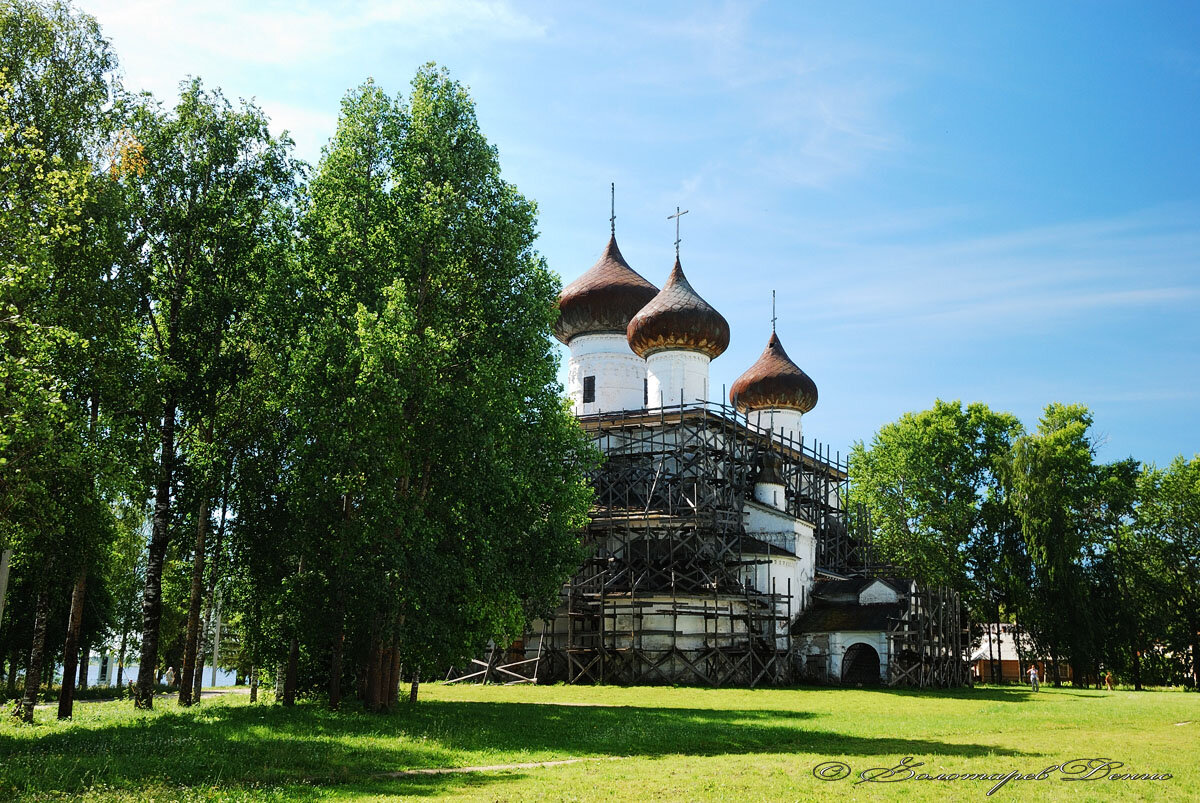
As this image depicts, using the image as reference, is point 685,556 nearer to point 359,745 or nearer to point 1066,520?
point 1066,520

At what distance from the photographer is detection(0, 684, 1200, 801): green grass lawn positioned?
989cm

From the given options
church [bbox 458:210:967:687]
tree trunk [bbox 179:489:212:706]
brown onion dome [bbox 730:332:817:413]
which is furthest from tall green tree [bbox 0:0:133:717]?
brown onion dome [bbox 730:332:817:413]

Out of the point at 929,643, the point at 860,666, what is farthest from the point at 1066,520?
the point at 860,666

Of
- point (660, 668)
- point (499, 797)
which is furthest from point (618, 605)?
point (499, 797)

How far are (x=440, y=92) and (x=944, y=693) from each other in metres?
23.7

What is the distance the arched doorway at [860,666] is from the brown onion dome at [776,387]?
13.3 metres

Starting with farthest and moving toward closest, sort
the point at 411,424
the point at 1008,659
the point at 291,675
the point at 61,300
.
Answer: the point at 1008,659
the point at 291,675
the point at 411,424
the point at 61,300

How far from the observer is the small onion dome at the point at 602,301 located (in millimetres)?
40688

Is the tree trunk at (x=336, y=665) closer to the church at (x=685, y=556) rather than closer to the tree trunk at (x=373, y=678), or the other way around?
the tree trunk at (x=373, y=678)

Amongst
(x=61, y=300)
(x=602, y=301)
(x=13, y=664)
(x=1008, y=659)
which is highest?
(x=602, y=301)

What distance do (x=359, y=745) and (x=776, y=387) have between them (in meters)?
34.3

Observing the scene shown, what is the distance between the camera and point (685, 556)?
34.3 m

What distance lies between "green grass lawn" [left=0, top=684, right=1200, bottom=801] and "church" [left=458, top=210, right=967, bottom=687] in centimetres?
1058

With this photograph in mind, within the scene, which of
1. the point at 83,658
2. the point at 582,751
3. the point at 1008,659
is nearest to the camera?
the point at 582,751
